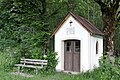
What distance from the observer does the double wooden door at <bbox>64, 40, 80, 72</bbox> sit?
14.0 m

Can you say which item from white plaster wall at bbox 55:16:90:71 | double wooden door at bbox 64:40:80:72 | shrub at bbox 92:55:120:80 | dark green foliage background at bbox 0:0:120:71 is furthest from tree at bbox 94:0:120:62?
dark green foliage background at bbox 0:0:120:71

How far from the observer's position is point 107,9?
12.9 meters

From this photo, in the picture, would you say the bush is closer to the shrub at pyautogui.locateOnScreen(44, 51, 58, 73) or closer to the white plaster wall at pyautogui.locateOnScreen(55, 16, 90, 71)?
the shrub at pyautogui.locateOnScreen(44, 51, 58, 73)

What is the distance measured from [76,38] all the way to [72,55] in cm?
124

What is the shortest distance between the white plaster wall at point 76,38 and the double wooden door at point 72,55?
0.90ft

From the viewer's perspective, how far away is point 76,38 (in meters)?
13.6

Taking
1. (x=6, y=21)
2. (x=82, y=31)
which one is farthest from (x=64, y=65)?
(x=6, y=21)

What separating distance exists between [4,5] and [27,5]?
233cm

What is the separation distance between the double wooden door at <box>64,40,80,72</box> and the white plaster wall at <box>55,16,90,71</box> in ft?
0.90

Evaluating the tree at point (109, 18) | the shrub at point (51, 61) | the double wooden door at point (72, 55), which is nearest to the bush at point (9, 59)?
the shrub at point (51, 61)

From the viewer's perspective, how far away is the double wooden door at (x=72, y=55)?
13992 millimetres

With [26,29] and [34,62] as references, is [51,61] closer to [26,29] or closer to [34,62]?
[34,62]

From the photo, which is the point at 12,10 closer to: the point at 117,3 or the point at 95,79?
the point at 117,3

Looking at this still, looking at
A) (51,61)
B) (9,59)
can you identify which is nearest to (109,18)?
(51,61)
